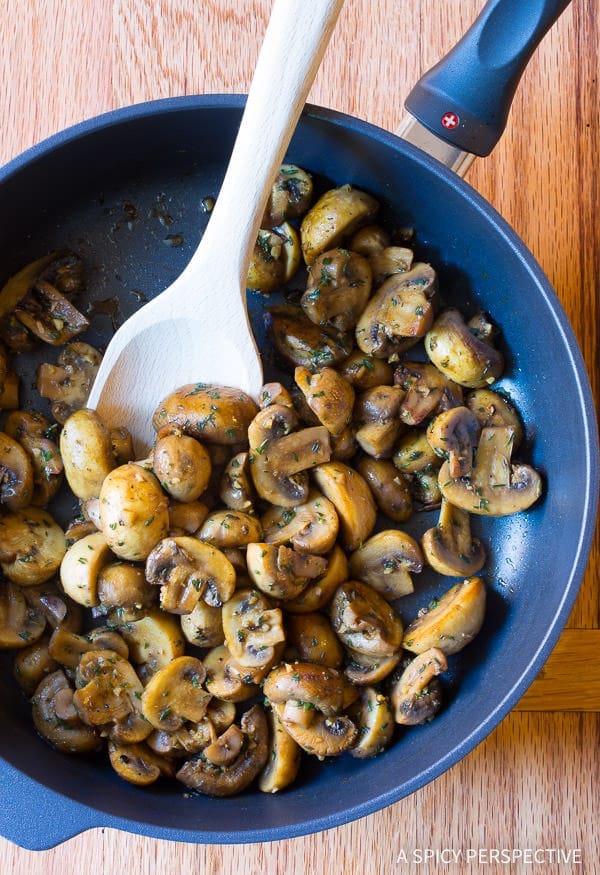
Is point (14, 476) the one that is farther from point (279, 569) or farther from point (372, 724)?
point (372, 724)

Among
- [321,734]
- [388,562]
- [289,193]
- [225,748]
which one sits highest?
[289,193]

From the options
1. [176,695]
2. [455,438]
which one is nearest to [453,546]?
[455,438]

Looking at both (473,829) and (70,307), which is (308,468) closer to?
(70,307)

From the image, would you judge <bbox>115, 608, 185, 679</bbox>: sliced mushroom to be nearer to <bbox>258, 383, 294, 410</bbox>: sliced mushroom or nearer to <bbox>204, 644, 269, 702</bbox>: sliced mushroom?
<bbox>204, 644, 269, 702</bbox>: sliced mushroom

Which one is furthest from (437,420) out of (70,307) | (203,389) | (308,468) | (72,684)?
(72,684)

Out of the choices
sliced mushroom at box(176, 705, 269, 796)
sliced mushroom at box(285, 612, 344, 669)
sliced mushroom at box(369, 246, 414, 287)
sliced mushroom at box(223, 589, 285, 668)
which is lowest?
sliced mushroom at box(176, 705, 269, 796)

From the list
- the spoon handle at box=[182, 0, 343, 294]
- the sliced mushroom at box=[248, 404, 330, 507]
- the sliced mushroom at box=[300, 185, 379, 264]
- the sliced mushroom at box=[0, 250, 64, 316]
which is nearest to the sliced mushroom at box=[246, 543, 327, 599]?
the sliced mushroom at box=[248, 404, 330, 507]
